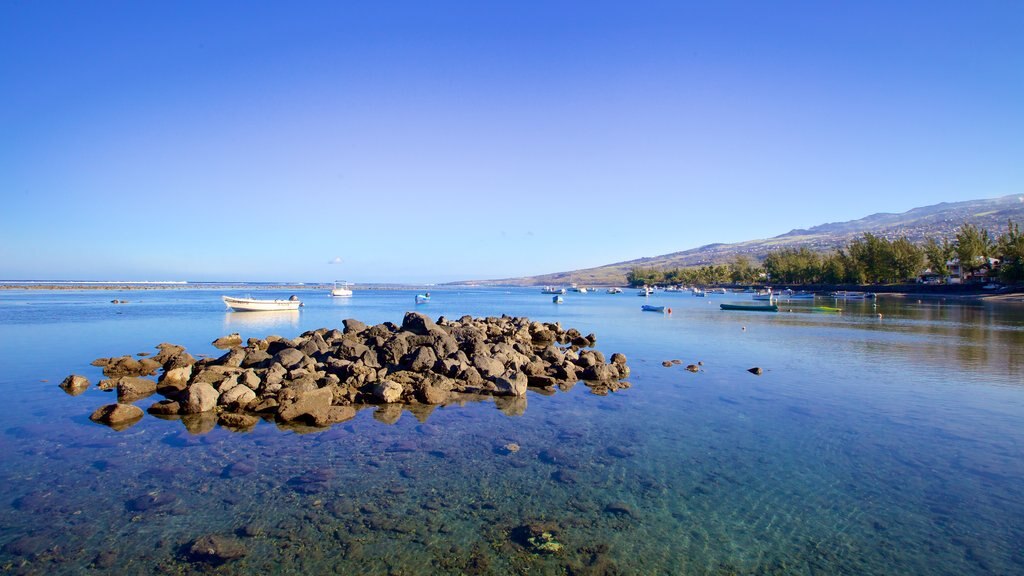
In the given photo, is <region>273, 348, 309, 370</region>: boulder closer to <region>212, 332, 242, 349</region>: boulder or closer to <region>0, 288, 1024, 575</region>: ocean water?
<region>0, 288, 1024, 575</region>: ocean water

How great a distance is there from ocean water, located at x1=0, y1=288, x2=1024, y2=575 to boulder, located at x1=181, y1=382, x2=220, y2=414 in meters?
0.88

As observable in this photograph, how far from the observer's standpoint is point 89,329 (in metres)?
42.5

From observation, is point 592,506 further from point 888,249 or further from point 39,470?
point 888,249

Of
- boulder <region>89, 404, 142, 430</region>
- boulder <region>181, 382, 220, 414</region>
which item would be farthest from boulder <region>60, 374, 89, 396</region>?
boulder <region>181, 382, 220, 414</region>

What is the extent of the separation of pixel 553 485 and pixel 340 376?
11.9m

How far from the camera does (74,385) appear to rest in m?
19.5

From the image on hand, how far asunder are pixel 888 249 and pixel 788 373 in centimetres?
12551

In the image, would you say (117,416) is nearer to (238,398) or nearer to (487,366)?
(238,398)

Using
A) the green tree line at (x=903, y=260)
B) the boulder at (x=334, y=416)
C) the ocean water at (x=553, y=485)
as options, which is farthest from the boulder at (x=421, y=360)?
the green tree line at (x=903, y=260)

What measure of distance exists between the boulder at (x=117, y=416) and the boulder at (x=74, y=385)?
474cm

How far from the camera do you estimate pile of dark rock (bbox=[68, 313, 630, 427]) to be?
1625cm

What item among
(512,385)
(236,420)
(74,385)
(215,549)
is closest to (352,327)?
(74,385)

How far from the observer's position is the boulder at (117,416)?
595 inches

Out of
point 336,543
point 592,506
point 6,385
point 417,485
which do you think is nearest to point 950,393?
point 592,506
